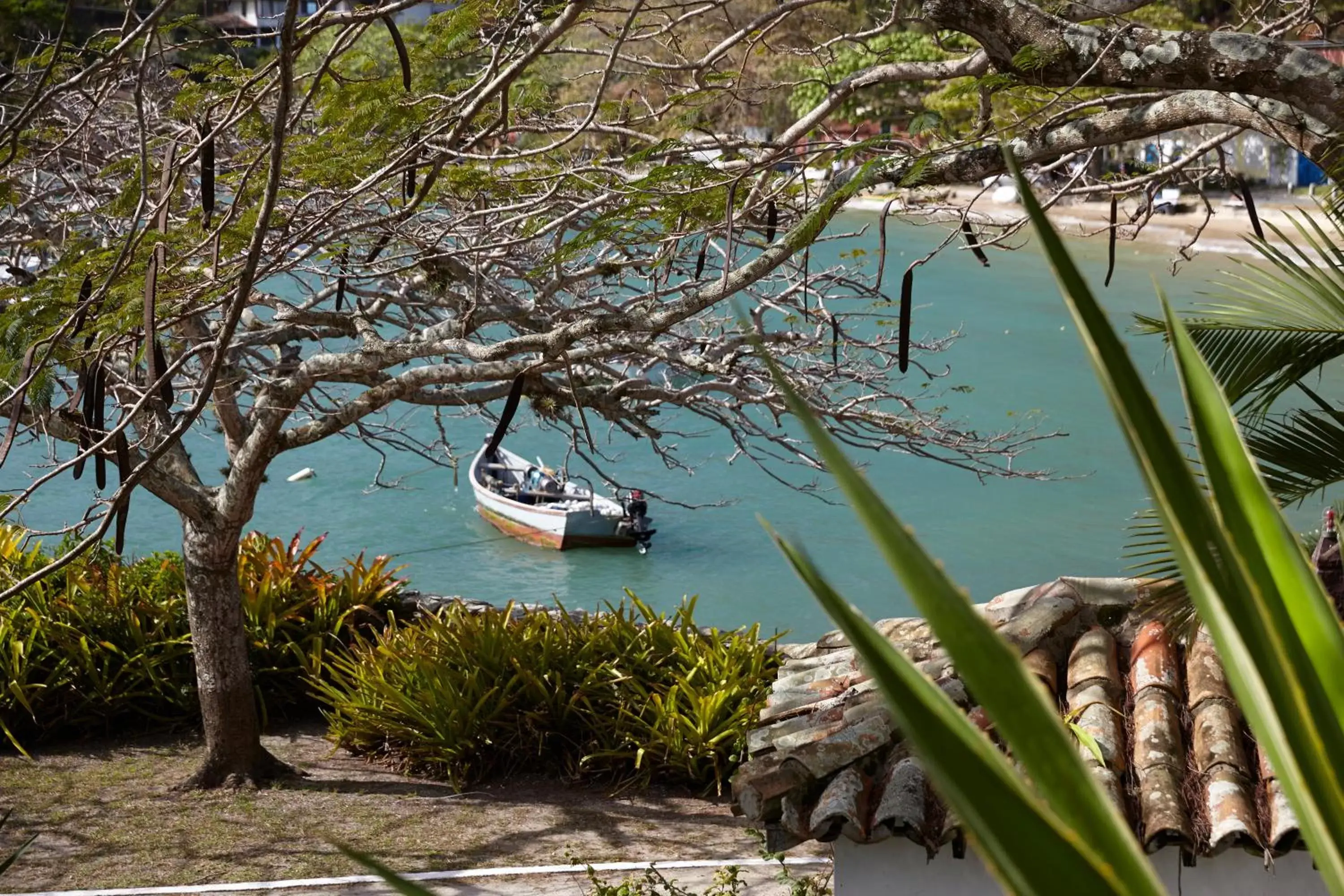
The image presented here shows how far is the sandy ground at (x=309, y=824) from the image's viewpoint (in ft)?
24.8

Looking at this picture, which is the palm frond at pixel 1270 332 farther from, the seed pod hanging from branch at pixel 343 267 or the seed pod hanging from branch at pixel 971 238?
the seed pod hanging from branch at pixel 343 267

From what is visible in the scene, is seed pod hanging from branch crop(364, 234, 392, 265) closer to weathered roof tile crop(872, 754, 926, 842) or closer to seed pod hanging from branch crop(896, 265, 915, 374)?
seed pod hanging from branch crop(896, 265, 915, 374)

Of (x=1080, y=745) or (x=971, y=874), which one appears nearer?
(x=971, y=874)

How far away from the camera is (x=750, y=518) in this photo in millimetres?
21062

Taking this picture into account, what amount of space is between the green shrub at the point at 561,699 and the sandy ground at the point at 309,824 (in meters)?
0.21

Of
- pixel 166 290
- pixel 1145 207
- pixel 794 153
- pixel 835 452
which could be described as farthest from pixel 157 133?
pixel 835 452

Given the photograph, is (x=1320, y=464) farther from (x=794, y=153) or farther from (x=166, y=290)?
(x=166, y=290)

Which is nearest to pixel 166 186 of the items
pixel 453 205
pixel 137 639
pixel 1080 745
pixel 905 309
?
pixel 905 309

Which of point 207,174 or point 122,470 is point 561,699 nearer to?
point 207,174

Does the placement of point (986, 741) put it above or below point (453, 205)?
below

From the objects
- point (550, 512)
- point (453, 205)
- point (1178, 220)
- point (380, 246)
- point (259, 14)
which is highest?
point (1178, 220)

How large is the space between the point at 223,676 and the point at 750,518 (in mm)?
13057

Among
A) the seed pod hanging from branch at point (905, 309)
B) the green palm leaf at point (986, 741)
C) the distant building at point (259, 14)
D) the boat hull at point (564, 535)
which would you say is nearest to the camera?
the green palm leaf at point (986, 741)

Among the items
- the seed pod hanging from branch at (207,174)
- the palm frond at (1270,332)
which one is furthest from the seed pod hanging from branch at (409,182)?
the palm frond at (1270,332)
